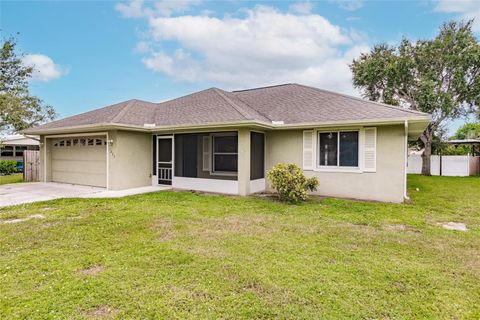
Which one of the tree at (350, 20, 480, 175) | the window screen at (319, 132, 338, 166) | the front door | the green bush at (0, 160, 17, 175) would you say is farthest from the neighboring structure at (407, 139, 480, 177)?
the green bush at (0, 160, 17, 175)

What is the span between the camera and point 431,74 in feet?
63.5

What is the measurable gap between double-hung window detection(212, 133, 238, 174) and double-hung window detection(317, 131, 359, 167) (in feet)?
12.8

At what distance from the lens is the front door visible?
483 inches

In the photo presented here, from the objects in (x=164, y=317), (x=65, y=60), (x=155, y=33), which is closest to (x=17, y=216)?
(x=164, y=317)

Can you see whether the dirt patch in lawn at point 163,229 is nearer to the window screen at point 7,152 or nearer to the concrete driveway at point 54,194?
the concrete driveway at point 54,194

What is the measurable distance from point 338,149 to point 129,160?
842 centimetres

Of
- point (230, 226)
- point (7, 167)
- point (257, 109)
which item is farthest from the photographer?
point (7, 167)

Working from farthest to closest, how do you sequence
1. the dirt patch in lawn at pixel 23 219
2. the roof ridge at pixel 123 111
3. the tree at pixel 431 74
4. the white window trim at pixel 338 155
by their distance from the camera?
the tree at pixel 431 74
the roof ridge at pixel 123 111
the white window trim at pixel 338 155
the dirt patch in lawn at pixel 23 219

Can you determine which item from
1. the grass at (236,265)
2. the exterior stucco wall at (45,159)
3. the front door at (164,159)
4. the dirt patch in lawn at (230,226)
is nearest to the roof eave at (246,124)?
the front door at (164,159)

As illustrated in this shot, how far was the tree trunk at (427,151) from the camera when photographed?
2052 centimetres

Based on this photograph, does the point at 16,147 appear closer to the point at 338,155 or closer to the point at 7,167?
the point at 7,167

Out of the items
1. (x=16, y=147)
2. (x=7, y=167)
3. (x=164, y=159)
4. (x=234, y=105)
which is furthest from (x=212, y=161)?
(x=16, y=147)

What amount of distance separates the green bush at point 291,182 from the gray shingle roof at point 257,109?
77.3 inches

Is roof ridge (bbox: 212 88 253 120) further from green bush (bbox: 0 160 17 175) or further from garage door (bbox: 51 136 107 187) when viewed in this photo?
green bush (bbox: 0 160 17 175)
